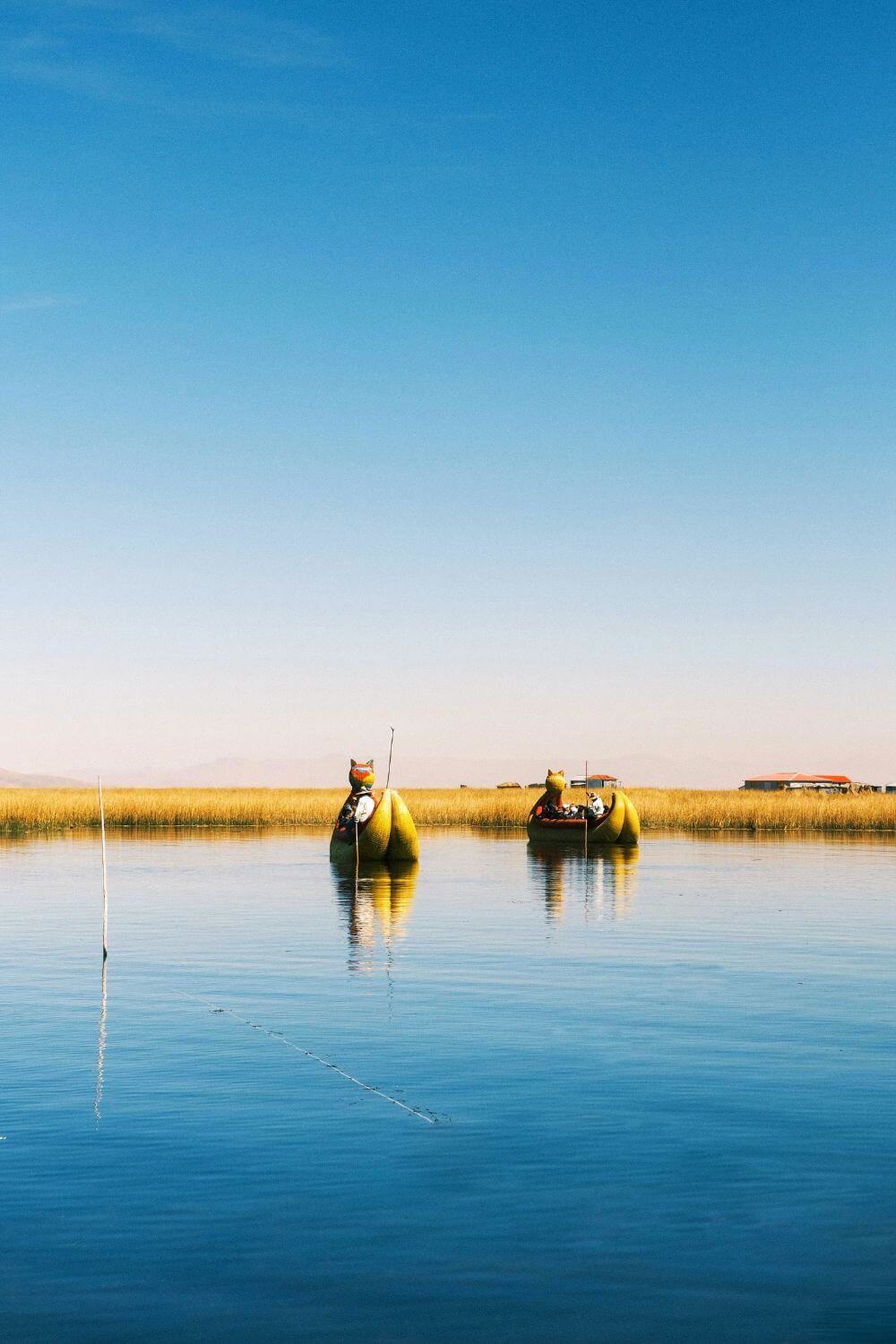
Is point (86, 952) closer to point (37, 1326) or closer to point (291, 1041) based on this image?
point (291, 1041)

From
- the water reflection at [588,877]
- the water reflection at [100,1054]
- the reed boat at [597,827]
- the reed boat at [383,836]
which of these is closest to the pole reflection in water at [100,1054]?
the water reflection at [100,1054]

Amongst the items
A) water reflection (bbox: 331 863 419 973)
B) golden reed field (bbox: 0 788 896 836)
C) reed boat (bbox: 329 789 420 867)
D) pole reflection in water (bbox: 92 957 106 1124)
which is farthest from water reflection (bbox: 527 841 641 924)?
golden reed field (bbox: 0 788 896 836)

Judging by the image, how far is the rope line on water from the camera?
11.6 meters

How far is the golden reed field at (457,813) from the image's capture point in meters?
67.0

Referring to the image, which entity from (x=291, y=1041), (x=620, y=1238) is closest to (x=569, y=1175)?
(x=620, y=1238)

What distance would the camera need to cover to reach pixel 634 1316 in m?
7.41

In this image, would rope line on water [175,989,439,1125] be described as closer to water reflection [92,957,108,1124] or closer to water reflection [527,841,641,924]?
water reflection [92,957,108,1124]

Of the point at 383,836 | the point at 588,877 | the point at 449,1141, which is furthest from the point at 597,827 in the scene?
the point at 449,1141

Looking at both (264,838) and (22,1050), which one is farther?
(264,838)

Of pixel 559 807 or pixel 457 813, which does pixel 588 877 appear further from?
pixel 457 813

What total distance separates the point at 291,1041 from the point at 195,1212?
585 centimetres

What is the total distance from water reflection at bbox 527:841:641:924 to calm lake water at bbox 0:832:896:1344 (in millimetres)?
6877

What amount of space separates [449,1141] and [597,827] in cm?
4274

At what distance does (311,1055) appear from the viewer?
13992 mm
